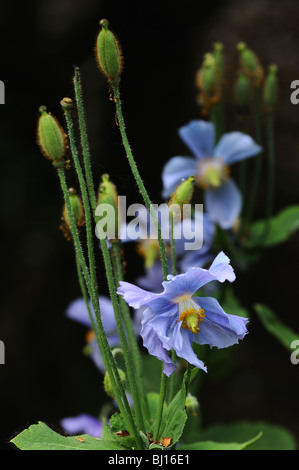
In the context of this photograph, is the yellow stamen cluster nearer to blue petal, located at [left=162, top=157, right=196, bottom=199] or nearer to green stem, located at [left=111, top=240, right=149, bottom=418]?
green stem, located at [left=111, top=240, right=149, bottom=418]

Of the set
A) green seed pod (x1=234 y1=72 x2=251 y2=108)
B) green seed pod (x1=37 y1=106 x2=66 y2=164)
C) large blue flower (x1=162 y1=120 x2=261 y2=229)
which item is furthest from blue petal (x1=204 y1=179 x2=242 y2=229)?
green seed pod (x1=37 y1=106 x2=66 y2=164)

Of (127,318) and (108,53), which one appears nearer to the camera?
(108,53)

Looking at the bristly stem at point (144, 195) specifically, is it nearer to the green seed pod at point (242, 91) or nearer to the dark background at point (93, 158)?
the green seed pod at point (242, 91)

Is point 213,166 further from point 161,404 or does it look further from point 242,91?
point 161,404

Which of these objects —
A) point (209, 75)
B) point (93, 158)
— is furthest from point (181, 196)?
point (93, 158)

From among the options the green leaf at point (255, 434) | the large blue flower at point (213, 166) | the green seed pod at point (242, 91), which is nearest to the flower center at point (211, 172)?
the large blue flower at point (213, 166)

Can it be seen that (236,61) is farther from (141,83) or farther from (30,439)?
(30,439)

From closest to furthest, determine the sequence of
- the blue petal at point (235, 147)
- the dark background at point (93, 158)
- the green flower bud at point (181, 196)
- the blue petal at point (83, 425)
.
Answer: the green flower bud at point (181, 196) → the blue petal at point (83, 425) → the blue petal at point (235, 147) → the dark background at point (93, 158)
